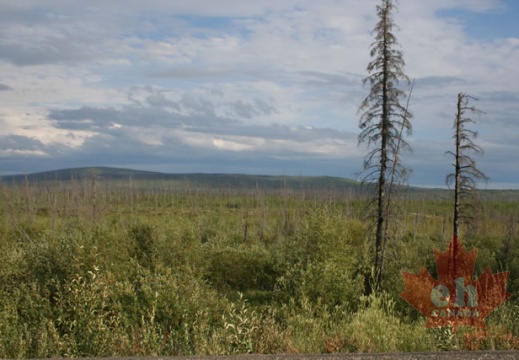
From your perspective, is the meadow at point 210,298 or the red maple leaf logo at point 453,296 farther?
the red maple leaf logo at point 453,296

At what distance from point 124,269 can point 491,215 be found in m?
72.9

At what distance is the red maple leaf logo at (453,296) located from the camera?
1036 cm

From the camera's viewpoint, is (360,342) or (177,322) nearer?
(360,342)

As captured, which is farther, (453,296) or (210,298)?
(210,298)

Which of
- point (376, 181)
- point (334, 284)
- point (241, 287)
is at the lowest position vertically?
point (241, 287)

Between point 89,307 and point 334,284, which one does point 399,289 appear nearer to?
point 334,284

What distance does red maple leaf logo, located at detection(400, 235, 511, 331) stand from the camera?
Result: 34.0 feet

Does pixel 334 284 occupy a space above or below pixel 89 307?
below

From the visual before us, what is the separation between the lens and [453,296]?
1525 cm

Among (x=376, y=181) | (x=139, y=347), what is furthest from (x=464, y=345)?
(x=376, y=181)

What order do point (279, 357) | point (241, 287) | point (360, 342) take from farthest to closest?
point (241, 287), point (360, 342), point (279, 357)

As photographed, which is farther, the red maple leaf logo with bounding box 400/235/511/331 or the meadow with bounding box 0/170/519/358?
the red maple leaf logo with bounding box 400/235/511/331

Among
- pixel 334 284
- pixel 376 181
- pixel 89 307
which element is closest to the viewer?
pixel 89 307

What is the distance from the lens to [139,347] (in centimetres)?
838
